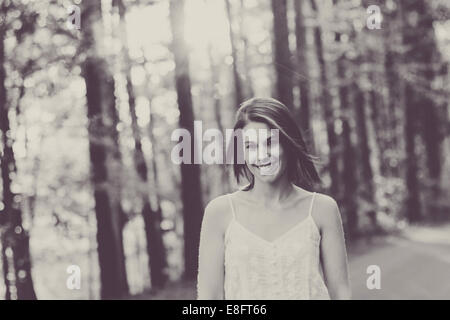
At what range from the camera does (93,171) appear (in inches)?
345

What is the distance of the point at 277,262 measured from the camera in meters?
1.78

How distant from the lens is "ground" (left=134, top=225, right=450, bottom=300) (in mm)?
7960

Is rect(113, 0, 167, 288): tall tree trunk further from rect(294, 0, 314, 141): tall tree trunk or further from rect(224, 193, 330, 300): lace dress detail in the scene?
rect(224, 193, 330, 300): lace dress detail

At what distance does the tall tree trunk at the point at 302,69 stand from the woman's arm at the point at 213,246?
351 inches

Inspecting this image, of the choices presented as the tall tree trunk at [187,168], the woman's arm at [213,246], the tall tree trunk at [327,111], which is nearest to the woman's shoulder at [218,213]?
the woman's arm at [213,246]

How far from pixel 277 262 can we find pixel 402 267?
8.78 meters

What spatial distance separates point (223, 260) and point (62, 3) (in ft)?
18.3

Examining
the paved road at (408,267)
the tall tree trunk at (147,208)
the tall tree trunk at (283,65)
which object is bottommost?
the paved road at (408,267)

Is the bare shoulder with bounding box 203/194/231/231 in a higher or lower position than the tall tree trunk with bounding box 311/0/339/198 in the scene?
lower

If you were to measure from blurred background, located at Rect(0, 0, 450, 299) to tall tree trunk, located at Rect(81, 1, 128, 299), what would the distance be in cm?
2

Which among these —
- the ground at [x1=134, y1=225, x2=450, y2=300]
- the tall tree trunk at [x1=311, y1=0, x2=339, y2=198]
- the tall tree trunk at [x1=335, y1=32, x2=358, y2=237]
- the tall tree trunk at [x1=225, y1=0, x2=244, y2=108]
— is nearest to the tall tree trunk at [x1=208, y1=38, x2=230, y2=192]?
the tall tree trunk at [x1=225, y1=0, x2=244, y2=108]

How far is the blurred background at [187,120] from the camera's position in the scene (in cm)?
740

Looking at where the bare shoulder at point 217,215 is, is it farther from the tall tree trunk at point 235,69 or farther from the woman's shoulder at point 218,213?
the tall tree trunk at point 235,69
